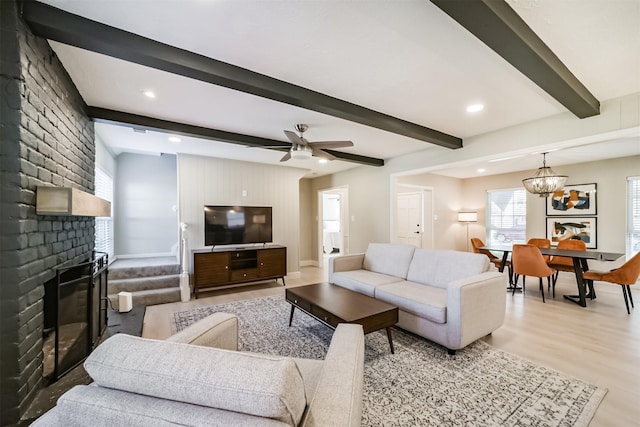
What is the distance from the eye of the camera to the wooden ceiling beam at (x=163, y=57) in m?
1.56

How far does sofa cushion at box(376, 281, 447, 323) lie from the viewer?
2.49 metres

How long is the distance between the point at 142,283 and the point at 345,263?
311cm

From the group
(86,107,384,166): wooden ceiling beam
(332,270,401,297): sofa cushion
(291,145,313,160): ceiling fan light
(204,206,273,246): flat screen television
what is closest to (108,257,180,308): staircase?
(204,206,273,246): flat screen television

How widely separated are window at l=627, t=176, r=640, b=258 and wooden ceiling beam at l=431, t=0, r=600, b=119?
407cm

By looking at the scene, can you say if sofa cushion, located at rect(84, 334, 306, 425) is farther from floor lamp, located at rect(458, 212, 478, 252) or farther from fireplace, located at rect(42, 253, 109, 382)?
floor lamp, located at rect(458, 212, 478, 252)

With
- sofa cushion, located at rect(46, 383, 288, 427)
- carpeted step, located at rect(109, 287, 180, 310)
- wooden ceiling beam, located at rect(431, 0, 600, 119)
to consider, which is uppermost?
wooden ceiling beam, located at rect(431, 0, 600, 119)

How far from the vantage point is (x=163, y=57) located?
1.85m

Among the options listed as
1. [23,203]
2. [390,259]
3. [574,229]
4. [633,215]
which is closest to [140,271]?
[23,203]

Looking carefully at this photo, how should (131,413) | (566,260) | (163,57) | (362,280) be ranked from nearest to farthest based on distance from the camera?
1. (131,413)
2. (163,57)
3. (362,280)
4. (566,260)

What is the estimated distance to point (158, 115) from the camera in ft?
10.2

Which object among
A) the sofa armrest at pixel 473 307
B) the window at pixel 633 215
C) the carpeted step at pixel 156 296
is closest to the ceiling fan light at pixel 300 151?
the sofa armrest at pixel 473 307

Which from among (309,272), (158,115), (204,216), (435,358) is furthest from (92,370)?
(309,272)

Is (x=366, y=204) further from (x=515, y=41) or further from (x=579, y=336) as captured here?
(x=515, y=41)

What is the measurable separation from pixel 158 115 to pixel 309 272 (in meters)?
4.48
